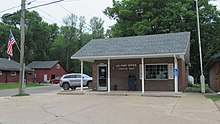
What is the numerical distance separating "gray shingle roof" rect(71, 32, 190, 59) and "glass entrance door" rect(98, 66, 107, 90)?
184 cm

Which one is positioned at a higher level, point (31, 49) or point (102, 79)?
point (31, 49)

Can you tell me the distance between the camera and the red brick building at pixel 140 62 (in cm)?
1703

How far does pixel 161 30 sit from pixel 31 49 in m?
39.8

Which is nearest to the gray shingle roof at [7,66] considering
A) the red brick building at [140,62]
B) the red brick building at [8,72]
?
the red brick building at [8,72]

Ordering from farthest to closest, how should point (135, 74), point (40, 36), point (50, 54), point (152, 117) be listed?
point (50, 54) → point (40, 36) → point (135, 74) → point (152, 117)

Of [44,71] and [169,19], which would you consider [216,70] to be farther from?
[44,71]

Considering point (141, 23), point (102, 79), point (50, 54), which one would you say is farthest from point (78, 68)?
point (102, 79)

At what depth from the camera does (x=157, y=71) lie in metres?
18.5

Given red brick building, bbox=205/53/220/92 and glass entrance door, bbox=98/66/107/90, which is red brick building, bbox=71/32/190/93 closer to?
glass entrance door, bbox=98/66/107/90

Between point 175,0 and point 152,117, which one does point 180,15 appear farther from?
point 152,117

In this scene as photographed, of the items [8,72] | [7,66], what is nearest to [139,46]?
[7,66]

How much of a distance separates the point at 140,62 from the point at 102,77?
3.67 meters

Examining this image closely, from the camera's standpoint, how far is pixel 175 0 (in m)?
33.3

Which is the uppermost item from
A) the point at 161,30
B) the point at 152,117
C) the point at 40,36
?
the point at 40,36
